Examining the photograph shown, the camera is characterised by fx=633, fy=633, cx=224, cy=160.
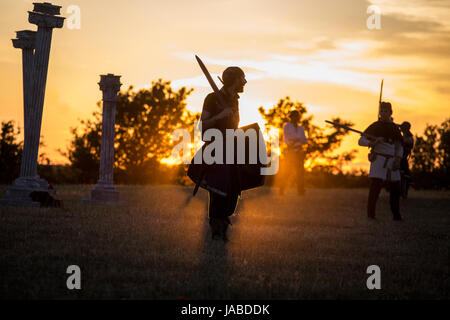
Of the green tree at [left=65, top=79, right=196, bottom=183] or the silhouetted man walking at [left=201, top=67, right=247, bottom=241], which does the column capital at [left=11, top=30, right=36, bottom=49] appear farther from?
the green tree at [left=65, top=79, right=196, bottom=183]

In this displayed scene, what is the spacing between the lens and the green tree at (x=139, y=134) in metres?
43.5

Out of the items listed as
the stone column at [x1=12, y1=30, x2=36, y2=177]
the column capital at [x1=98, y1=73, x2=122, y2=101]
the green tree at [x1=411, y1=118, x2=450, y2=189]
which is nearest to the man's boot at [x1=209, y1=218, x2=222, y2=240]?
the stone column at [x1=12, y1=30, x2=36, y2=177]

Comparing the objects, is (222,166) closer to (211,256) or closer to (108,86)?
(211,256)

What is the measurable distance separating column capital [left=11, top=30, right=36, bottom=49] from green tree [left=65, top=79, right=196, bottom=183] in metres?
27.3

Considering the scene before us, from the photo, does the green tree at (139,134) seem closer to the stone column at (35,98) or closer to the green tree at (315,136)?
the green tree at (315,136)

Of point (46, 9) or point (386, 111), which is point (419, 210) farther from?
point (46, 9)

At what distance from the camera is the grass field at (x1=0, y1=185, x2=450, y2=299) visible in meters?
5.58

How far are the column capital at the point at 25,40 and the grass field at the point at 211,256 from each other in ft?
13.0

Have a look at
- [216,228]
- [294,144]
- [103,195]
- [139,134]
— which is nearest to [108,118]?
[103,195]

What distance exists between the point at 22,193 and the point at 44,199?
1.83 ft

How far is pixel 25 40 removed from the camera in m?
14.4

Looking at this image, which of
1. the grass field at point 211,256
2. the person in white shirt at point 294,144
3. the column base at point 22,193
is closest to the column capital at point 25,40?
the column base at point 22,193

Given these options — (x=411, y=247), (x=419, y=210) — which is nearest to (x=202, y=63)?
(x=411, y=247)

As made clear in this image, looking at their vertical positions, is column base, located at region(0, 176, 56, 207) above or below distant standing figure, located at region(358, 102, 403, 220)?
below
